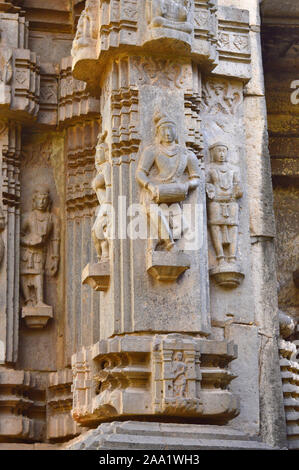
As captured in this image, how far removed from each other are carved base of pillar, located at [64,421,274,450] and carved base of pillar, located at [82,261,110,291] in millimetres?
1224

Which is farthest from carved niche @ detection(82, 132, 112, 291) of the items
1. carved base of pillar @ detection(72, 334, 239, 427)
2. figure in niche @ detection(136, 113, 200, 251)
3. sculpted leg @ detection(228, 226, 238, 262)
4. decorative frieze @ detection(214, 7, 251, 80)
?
decorative frieze @ detection(214, 7, 251, 80)

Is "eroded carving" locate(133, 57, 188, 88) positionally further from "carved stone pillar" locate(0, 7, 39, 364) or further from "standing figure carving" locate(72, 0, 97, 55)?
"carved stone pillar" locate(0, 7, 39, 364)

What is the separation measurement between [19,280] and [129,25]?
2.99 metres

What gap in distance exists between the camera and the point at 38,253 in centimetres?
1033

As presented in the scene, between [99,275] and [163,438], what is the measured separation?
1.55 metres

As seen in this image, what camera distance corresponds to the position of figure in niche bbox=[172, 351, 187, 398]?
25.3ft

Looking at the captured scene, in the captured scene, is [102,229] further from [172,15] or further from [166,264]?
[172,15]

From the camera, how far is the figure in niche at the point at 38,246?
10.2 meters

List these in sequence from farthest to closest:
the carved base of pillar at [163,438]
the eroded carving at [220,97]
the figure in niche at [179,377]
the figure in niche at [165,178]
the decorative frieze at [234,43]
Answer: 1. the decorative frieze at [234,43]
2. the eroded carving at [220,97]
3. the figure in niche at [165,178]
4. the figure in niche at [179,377]
5. the carved base of pillar at [163,438]

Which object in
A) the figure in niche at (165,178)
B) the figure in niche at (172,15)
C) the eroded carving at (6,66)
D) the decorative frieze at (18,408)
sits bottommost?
the decorative frieze at (18,408)

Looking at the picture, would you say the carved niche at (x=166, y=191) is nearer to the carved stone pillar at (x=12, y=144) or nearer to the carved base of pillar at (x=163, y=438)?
the carved base of pillar at (x=163, y=438)

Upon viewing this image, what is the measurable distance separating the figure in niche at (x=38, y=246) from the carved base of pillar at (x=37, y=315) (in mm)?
52

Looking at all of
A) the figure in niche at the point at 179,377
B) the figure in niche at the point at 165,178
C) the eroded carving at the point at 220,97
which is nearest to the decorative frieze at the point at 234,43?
the eroded carving at the point at 220,97

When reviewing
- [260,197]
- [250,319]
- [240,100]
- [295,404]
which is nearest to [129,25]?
[240,100]
